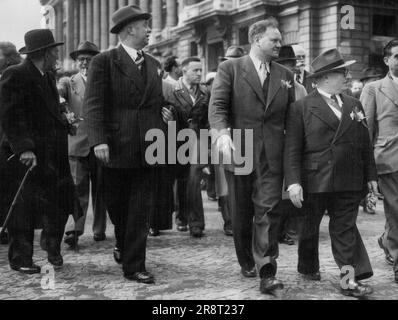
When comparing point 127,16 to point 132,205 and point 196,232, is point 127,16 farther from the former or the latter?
point 196,232

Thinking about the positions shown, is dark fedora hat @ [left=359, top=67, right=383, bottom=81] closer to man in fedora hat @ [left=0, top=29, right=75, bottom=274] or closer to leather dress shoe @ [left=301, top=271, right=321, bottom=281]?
leather dress shoe @ [left=301, top=271, right=321, bottom=281]

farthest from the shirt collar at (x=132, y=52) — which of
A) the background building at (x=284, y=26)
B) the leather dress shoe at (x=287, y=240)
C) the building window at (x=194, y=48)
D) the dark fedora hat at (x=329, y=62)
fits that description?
the building window at (x=194, y=48)

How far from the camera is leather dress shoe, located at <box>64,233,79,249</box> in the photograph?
6.61 meters

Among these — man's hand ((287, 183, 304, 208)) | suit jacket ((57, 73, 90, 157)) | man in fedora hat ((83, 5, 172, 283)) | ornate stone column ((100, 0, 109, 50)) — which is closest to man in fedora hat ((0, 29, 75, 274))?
man in fedora hat ((83, 5, 172, 283))

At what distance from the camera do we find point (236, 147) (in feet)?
16.4

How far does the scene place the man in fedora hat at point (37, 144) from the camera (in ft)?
17.4

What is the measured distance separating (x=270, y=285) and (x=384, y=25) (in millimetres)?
24859

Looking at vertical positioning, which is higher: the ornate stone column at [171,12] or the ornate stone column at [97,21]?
the ornate stone column at [97,21]

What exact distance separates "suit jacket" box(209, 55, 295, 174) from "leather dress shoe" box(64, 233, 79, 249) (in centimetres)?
244

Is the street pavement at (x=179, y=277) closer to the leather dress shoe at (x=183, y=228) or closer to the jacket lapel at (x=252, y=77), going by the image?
the leather dress shoe at (x=183, y=228)

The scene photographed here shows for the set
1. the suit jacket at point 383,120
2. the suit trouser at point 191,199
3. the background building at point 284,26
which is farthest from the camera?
the background building at point 284,26

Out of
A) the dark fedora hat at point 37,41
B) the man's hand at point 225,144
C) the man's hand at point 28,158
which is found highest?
the dark fedora hat at point 37,41

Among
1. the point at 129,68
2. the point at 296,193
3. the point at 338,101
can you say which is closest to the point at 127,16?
the point at 129,68
